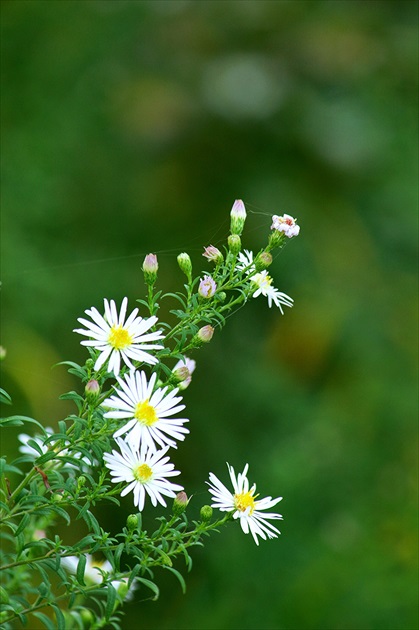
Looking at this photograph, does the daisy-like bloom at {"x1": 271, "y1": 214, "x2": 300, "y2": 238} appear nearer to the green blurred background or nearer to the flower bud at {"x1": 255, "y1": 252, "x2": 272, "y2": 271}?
the flower bud at {"x1": 255, "y1": 252, "x2": 272, "y2": 271}

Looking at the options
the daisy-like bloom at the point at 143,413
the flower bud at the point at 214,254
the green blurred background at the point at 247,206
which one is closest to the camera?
the daisy-like bloom at the point at 143,413

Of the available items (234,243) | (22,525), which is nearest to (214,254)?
(234,243)

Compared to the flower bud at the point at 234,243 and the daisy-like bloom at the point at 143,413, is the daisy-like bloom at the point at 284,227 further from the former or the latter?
the daisy-like bloom at the point at 143,413

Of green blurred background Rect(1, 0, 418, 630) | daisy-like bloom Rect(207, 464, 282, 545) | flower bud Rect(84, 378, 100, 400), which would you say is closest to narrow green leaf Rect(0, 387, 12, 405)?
flower bud Rect(84, 378, 100, 400)

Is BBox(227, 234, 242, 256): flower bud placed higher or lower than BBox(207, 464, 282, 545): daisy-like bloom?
higher

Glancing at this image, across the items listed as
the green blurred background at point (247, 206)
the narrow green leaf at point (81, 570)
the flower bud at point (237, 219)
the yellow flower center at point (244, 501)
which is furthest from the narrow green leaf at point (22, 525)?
the green blurred background at point (247, 206)

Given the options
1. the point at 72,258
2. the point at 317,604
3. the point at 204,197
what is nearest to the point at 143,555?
the point at 317,604

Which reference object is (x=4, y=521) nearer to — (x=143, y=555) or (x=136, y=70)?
(x=143, y=555)
